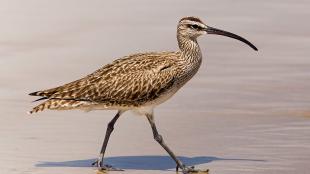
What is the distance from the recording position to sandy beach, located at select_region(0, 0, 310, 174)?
15.4m

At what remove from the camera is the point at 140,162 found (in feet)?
50.2

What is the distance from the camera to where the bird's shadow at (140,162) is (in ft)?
49.3

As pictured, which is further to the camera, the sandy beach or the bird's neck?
the bird's neck

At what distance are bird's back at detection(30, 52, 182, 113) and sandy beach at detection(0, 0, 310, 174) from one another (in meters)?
0.64

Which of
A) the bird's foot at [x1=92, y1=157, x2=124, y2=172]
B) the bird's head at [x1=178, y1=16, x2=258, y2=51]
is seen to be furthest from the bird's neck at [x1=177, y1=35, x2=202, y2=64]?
the bird's foot at [x1=92, y1=157, x2=124, y2=172]

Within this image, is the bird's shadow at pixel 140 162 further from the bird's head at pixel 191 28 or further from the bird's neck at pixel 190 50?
the bird's head at pixel 191 28

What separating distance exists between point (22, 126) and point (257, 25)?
25.7ft

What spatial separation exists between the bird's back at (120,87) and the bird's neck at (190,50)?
0.22 m

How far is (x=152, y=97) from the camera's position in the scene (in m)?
15.6

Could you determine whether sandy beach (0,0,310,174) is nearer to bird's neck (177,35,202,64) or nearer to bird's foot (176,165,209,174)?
bird's foot (176,165,209,174)

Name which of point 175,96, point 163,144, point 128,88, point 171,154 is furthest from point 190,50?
point 175,96

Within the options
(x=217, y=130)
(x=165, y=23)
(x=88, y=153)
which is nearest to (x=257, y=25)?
(x=165, y=23)

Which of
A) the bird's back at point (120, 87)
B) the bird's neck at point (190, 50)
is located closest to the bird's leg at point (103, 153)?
the bird's back at point (120, 87)

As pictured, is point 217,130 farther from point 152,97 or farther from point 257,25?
point 257,25
